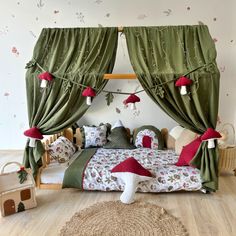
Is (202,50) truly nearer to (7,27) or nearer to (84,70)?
(84,70)

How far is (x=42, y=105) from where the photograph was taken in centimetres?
299

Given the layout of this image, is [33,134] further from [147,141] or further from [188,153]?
[188,153]

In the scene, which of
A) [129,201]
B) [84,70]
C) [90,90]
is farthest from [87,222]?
[84,70]

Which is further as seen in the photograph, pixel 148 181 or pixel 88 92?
pixel 148 181

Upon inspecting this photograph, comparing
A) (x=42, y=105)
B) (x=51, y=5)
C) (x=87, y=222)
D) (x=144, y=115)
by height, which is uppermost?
(x=51, y=5)

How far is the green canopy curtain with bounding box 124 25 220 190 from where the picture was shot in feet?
9.11

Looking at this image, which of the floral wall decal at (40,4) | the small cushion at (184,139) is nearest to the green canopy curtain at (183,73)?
the small cushion at (184,139)

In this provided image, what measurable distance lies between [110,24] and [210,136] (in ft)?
7.88

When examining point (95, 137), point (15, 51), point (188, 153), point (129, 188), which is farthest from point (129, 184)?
point (15, 51)

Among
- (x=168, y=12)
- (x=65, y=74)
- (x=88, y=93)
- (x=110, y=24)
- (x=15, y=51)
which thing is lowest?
(x=88, y=93)

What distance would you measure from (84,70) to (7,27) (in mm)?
2212

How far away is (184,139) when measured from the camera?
11.7 feet

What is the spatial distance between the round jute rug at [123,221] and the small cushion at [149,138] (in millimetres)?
1177

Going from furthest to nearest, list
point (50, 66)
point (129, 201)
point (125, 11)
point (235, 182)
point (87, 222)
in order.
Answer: point (125, 11) → point (235, 182) → point (50, 66) → point (129, 201) → point (87, 222)
